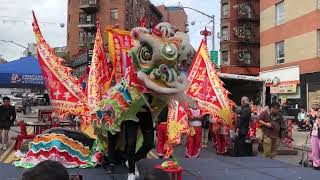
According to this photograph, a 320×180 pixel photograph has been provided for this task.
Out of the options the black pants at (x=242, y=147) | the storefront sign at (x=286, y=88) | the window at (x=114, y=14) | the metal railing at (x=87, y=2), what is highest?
the metal railing at (x=87, y=2)

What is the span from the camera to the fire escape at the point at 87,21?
70688mm

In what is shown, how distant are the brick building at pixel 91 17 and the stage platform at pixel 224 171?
59.1 meters

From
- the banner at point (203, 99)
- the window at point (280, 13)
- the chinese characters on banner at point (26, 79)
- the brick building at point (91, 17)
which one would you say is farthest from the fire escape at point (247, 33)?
the banner at point (203, 99)

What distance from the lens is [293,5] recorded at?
32.9 metres

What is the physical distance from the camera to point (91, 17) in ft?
237

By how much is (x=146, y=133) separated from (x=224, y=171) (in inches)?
54.5

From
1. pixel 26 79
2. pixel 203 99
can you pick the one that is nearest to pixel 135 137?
pixel 203 99

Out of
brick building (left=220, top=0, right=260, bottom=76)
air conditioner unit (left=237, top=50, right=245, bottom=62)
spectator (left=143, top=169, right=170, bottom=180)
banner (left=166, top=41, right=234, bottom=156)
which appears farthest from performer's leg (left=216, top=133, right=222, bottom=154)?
air conditioner unit (left=237, top=50, right=245, bottom=62)

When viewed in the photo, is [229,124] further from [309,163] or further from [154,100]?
[154,100]

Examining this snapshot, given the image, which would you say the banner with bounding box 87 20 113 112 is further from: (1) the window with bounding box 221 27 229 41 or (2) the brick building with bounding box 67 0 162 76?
(2) the brick building with bounding box 67 0 162 76

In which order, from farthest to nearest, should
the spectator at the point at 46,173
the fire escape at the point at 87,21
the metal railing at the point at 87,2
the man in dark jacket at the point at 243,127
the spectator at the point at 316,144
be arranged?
the fire escape at the point at 87,21
the metal railing at the point at 87,2
the man in dark jacket at the point at 243,127
the spectator at the point at 316,144
the spectator at the point at 46,173

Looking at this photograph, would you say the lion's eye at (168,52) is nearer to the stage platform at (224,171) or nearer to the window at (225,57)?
the stage platform at (224,171)

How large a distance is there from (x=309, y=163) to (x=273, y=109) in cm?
170

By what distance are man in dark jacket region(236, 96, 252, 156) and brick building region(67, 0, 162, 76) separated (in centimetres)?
5451
